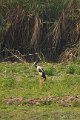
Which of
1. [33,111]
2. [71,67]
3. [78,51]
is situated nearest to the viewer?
[33,111]

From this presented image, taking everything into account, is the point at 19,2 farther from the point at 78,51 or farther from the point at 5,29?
the point at 78,51

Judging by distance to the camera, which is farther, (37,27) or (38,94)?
(37,27)

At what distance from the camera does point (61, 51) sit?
18.9m

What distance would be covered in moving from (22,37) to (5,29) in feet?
2.17

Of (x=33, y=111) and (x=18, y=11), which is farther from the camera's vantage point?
(x=18, y=11)

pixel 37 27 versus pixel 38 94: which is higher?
pixel 38 94

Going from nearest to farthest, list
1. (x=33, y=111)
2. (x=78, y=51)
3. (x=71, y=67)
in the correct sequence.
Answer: (x=33, y=111), (x=71, y=67), (x=78, y=51)

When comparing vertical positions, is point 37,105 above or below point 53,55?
above

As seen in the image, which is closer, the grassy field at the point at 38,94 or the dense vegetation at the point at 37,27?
the grassy field at the point at 38,94

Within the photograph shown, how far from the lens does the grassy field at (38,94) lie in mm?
10312

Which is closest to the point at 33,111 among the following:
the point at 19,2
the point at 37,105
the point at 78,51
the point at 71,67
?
the point at 37,105

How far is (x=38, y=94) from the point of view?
12.1 meters

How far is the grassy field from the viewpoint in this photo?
10.3m

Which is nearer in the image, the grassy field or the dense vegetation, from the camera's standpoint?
the grassy field
